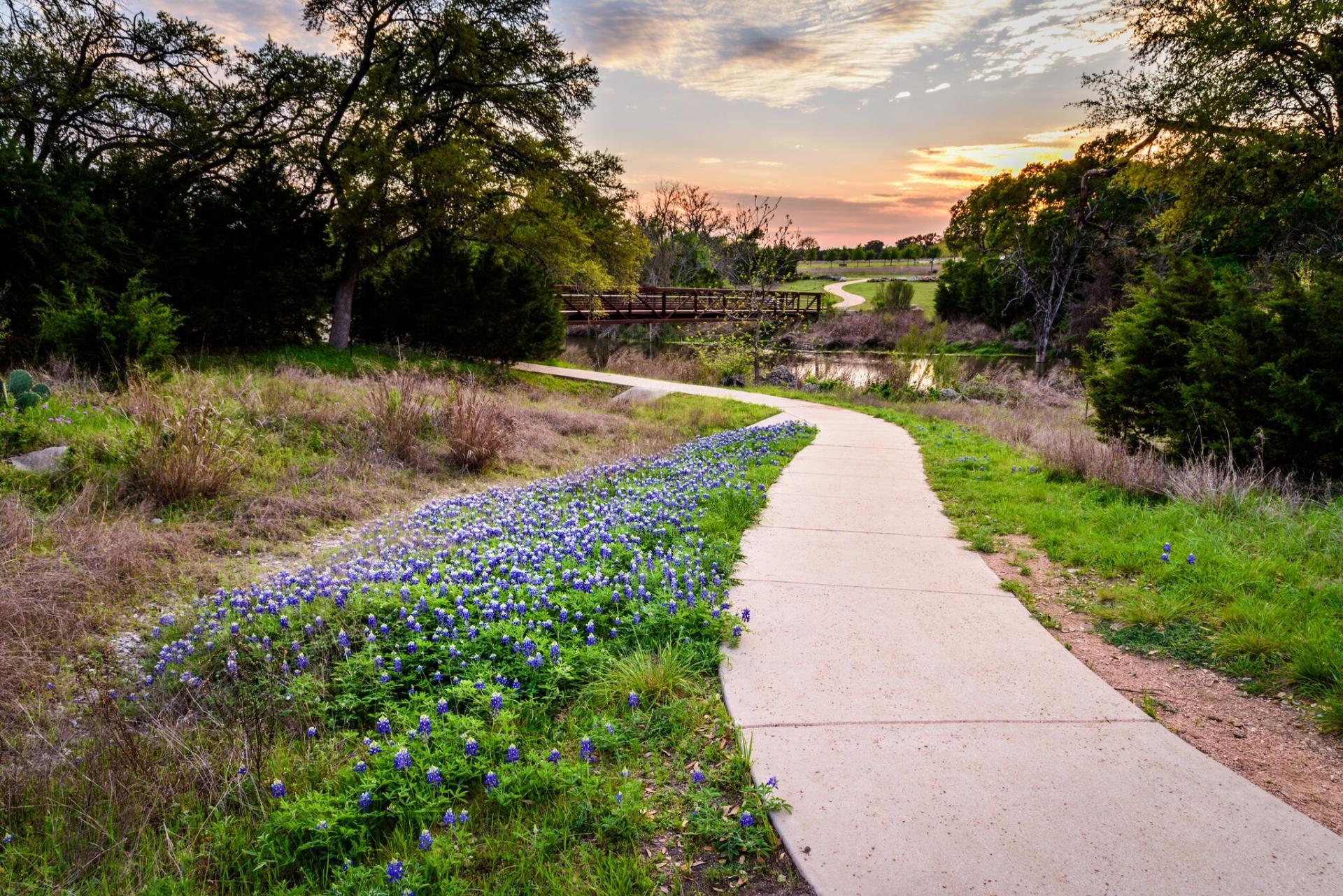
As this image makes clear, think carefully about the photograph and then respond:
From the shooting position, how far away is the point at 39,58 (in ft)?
42.4

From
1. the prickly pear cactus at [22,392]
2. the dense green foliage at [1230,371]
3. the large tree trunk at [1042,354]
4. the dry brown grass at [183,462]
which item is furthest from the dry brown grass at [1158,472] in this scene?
the large tree trunk at [1042,354]

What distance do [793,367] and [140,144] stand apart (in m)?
19.1

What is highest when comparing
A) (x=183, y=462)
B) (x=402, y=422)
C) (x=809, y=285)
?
(x=809, y=285)

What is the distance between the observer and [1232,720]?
9.67ft

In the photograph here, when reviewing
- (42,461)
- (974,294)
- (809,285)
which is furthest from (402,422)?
(809,285)

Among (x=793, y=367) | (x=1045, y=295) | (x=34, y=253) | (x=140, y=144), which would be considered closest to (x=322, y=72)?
(x=140, y=144)

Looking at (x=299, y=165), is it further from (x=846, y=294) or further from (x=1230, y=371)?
(x=846, y=294)

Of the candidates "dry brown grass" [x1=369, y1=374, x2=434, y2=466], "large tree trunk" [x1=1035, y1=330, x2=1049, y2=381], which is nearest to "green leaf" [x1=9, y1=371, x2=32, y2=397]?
"dry brown grass" [x1=369, y1=374, x2=434, y2=466]

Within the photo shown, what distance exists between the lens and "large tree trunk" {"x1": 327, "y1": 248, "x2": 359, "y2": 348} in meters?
18.1

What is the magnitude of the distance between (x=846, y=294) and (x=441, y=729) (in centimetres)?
6198

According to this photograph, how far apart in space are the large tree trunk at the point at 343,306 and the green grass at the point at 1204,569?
17.0 meters

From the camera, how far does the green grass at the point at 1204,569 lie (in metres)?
3.34

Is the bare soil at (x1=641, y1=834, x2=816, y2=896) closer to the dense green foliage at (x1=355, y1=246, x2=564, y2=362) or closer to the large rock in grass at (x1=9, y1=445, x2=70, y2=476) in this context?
the large rock in grass at (x1=9, y1=445, x2=70, y2=476)

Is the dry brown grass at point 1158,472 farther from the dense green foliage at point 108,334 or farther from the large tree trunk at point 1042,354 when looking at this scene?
the large tree trunk at point 1042,354
